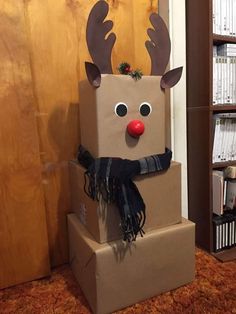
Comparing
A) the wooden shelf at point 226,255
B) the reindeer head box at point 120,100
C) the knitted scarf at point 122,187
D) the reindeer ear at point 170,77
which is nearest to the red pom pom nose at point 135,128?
the reindeer head box at point 120,100

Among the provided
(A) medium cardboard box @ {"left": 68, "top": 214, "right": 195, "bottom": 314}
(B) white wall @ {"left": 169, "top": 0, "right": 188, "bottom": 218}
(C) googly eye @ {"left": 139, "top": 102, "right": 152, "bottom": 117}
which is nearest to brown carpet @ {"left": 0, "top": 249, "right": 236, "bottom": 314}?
(A) medium cardboard box @ {"left": 68, "top": 214, "right": 195, "bottom": 314}

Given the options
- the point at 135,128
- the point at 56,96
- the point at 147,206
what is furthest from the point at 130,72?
the point at 147,206

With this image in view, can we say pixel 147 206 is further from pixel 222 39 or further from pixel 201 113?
pixel 222 39

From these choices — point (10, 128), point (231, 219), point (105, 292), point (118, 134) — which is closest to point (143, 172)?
point (118, 134)

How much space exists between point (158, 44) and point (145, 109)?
0.97 feet

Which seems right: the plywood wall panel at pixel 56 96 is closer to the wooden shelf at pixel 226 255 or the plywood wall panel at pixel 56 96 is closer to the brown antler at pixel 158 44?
the brown antler at pixel 158 44

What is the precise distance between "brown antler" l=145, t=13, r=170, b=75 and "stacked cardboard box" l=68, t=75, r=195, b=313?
100mm

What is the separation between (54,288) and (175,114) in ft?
3.56

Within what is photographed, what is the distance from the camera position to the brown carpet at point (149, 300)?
1.11m

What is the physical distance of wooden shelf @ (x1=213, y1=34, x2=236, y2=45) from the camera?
1339mm

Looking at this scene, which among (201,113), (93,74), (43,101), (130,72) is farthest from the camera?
(201,113)

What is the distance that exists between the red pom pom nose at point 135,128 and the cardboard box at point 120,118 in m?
0.02

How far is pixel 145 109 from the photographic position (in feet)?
A: 3.66

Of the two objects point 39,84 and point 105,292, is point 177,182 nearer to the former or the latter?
point 105,292
